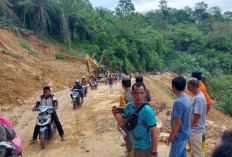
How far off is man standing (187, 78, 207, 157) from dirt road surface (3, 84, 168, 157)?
124 cm

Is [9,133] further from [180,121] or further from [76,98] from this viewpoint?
[76,98]

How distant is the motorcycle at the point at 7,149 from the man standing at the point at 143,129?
6.93 feet

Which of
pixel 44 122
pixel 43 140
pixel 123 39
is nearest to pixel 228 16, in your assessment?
pixel 123 39

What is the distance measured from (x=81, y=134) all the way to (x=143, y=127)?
4.29 meters

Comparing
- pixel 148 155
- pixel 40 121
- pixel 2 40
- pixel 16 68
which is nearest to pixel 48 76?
pixel 16 68

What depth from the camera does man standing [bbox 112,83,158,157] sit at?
2.97 m

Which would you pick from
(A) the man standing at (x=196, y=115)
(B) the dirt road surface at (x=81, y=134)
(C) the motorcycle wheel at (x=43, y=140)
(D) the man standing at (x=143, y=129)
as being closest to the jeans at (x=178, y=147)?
(D) the man standing at (x=143, y=129)

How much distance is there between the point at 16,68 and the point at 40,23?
46.1 feet

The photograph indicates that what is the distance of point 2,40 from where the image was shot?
63.4 ft

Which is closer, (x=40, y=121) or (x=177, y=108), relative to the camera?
(x=177, y=108)

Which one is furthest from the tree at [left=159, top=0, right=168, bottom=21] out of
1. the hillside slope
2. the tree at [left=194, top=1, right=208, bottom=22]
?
the hillside slope

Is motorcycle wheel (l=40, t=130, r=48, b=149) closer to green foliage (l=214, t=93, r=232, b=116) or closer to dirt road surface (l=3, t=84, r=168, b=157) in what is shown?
dirt road surface (l=3, t=84, r=168, b=157)

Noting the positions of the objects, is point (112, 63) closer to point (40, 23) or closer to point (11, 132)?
point (40, 23)

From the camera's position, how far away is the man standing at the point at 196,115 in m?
3.80
